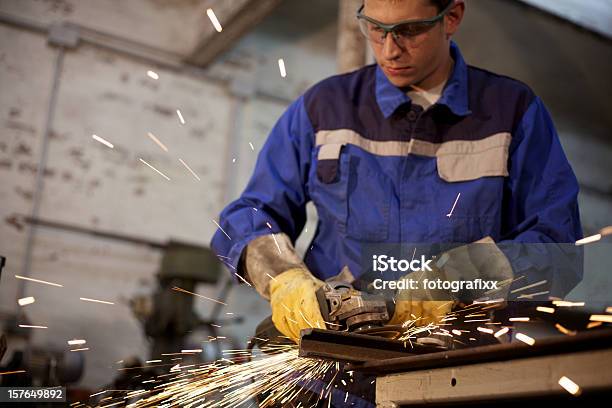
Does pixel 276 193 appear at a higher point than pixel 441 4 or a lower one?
lower

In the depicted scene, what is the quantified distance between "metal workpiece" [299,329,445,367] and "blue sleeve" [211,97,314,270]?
25.7 inches

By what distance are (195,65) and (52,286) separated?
7.21ft

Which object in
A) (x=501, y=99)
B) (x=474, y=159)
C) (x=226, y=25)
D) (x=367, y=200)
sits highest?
(x=226, y=25)

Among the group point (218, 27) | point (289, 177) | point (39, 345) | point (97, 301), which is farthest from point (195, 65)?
point (289, 177)

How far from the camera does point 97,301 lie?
5.85 m

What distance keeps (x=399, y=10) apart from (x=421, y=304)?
815 mm

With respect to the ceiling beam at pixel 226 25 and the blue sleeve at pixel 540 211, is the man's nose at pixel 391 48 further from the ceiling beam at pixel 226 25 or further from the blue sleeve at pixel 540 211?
the ceiling beam at pixel 226 25

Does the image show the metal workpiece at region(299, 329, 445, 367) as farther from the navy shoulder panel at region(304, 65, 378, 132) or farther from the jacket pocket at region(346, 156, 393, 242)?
the navy shoulder panel at region(304, 65, 378, 132)

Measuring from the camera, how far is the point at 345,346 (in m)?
1.45

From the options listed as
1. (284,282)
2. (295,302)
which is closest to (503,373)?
(295,302)

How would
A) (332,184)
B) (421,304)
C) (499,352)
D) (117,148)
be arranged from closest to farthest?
(499,352)
(421,304)
(332,184)
(117,148)

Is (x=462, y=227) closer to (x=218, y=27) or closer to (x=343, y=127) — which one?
(x=343, y=127)

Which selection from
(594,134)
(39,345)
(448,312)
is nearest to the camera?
(448,312)

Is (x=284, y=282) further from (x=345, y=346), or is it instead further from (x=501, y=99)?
(x=501, y=99)
